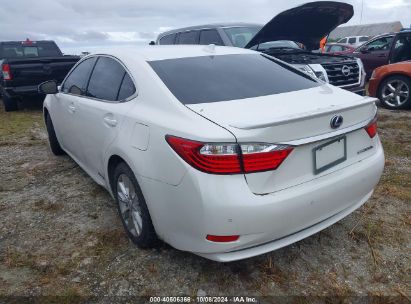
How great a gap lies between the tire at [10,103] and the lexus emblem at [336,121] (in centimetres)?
847

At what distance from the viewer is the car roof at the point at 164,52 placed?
121 inches

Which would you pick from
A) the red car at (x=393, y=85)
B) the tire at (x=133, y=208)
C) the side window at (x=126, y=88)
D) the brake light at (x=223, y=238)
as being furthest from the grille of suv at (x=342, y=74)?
the brake light at (x=223, y=238)

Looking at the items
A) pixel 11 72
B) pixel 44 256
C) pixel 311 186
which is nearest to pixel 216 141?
pixel 311 186

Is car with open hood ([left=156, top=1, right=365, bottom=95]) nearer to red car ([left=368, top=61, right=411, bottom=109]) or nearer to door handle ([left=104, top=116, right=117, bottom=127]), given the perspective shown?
red car ([left=368, top=61, right=411, bottom=109])

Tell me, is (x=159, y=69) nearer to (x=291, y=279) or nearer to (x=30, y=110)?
(x=291, y=279)

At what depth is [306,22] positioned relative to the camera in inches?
271

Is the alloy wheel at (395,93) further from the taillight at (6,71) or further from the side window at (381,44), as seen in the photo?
Answer: the taillight at (6,71)

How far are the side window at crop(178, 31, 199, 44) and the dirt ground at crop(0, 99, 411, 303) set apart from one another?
16.3 ft

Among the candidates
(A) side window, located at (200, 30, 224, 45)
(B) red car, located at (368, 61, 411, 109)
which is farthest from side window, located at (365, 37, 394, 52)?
(A) side window, located at (200, 30, 224, 45)

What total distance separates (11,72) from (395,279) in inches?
328

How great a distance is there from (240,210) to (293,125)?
0.57 m

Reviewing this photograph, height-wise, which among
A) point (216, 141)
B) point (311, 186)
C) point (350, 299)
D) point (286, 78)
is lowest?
point (350, 299)

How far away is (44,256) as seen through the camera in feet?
9.50

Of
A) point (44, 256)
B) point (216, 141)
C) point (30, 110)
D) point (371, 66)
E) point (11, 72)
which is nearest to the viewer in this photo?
point (216, 141)
